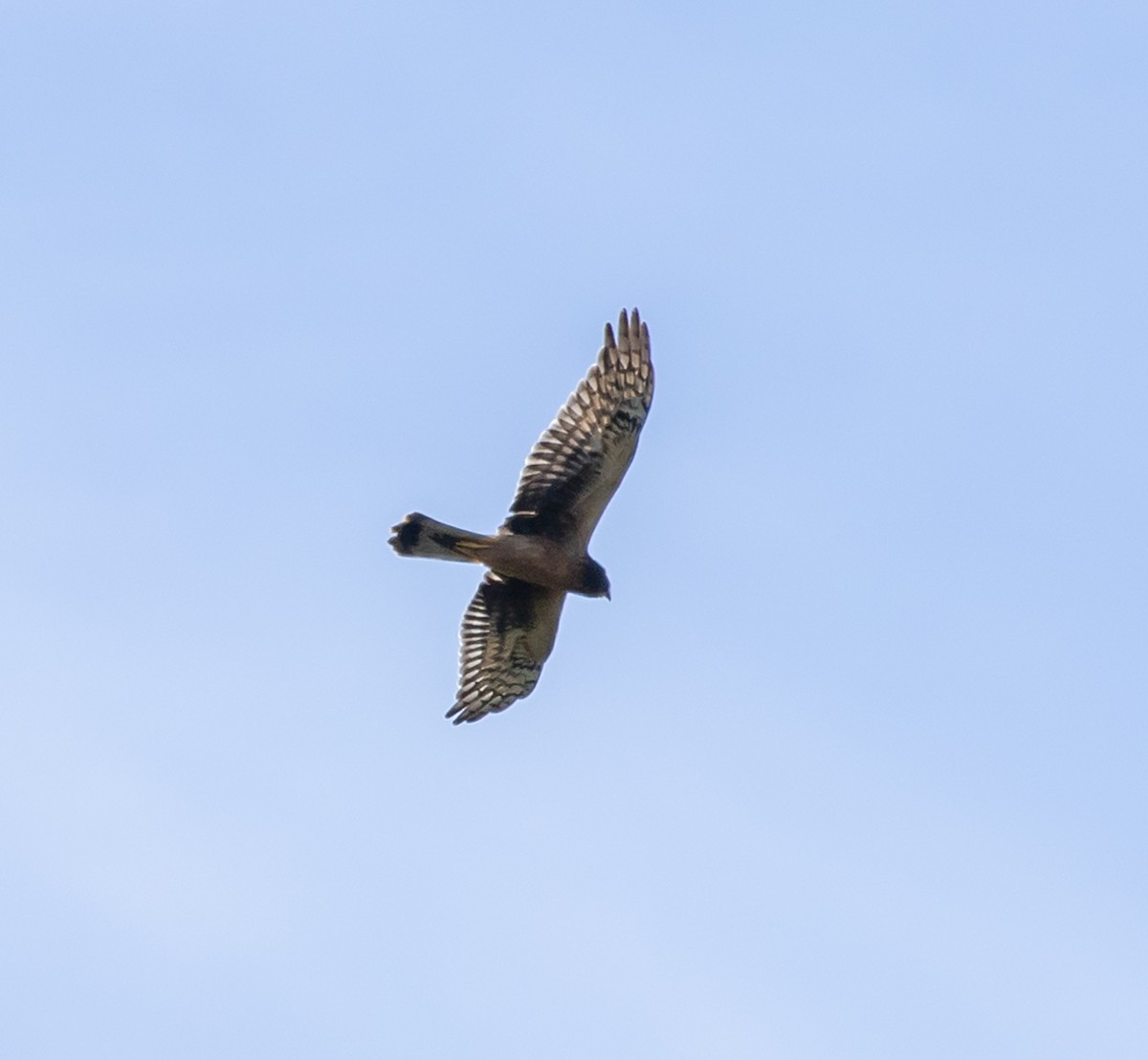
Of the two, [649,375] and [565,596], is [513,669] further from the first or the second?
[649,375]

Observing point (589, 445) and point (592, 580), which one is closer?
point (589, 445)

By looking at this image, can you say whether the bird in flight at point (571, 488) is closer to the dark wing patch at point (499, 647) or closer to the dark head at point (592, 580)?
the dark head at point (592, 580)

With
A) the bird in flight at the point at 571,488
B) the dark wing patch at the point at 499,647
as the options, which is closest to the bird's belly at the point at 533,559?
the bird in flight at the point at 571,488

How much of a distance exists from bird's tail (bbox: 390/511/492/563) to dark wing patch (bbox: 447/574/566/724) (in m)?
1.03

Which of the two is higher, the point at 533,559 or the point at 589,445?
the point at 589,445

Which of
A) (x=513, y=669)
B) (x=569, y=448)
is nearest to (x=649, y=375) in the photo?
(x=569, y=448)

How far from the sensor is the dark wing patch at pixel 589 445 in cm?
2202

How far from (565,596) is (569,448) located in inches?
63.3

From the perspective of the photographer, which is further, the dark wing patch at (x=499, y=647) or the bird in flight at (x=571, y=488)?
the dark wing patch at (x=499, y=647)

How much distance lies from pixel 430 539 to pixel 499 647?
1592 millimetres

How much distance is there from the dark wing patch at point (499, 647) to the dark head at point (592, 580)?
0.53 meters

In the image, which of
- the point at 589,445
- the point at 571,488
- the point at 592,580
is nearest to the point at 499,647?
the point at 592,580

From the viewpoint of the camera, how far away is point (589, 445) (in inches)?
867

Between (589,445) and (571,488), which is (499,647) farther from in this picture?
(589,445)
